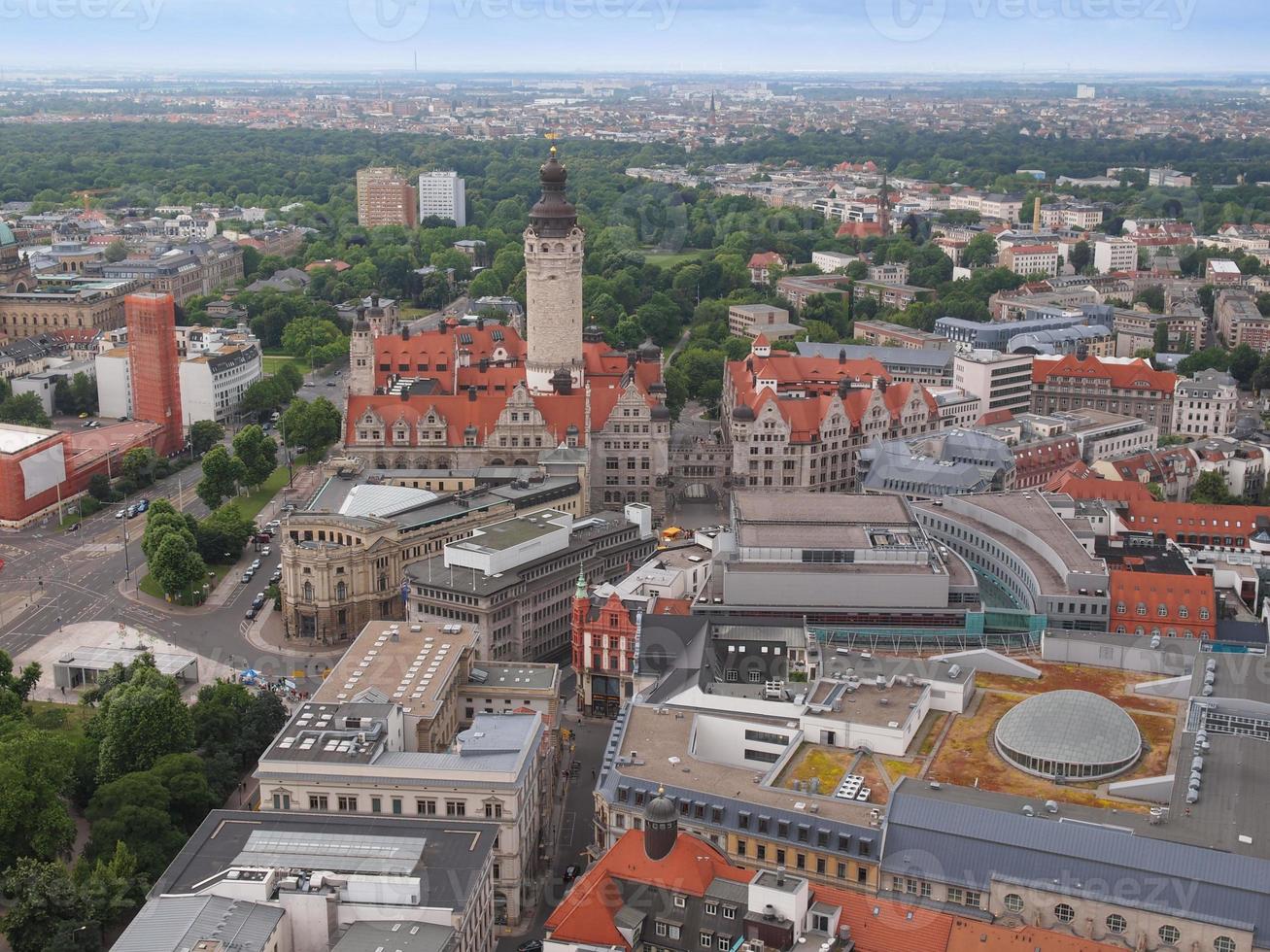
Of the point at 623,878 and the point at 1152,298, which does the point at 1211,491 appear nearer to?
the point at 623,878

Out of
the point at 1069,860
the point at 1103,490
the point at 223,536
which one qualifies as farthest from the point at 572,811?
the point at 1103,490

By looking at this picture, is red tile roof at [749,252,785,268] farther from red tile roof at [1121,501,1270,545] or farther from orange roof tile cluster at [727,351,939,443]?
red tile roof at [1121,501,1270,545]

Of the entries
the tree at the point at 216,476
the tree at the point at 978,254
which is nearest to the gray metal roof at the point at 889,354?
the tree at the point at 216,476

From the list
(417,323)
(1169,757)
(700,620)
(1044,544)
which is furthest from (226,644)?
(417,323)

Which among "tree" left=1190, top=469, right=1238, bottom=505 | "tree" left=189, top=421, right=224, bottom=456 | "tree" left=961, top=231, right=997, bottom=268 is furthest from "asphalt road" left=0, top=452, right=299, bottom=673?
"tree" left=961, top=231, right=997, bottom=268

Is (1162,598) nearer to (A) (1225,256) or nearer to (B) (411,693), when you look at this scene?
(B) (411,693)
